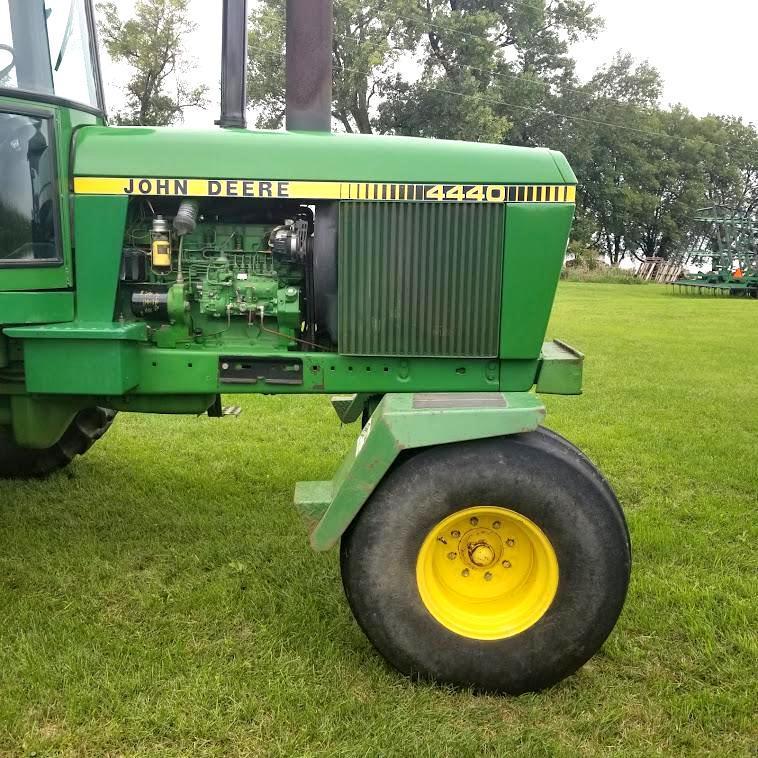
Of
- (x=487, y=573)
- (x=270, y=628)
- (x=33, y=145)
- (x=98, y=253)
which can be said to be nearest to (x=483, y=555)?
(x=487, y=573)

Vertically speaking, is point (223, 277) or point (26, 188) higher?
point (26, 188)

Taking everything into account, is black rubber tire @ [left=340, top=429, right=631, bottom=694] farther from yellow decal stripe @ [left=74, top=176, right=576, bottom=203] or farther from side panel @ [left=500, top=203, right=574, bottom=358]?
yellow decal stripe @ [left=74, top=176, right=576, bottom=203]

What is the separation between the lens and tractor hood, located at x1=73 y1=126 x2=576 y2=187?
2996 mm

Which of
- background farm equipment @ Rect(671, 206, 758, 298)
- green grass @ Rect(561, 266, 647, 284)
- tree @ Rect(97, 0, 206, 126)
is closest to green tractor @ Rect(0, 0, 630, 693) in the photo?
tree @ Rect(97, 0, 206, 126)

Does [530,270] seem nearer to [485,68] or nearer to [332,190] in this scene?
[332,190]

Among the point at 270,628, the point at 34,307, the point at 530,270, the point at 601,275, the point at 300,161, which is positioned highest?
the point at 300,161

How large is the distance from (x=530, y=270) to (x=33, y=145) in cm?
201

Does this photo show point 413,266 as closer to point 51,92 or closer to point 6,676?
A: point 51,92

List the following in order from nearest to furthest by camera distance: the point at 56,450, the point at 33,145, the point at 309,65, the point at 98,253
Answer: the point at 33,145 → the point at 98,253 → the point at 309,65 → the point at 56,450

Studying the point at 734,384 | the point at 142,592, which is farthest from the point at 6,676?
the point at 734,384

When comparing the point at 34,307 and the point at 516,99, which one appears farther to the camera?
the point at 516,99

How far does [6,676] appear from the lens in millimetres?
2650

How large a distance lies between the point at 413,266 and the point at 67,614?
2.00 metres

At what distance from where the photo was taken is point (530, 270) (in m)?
3.09
